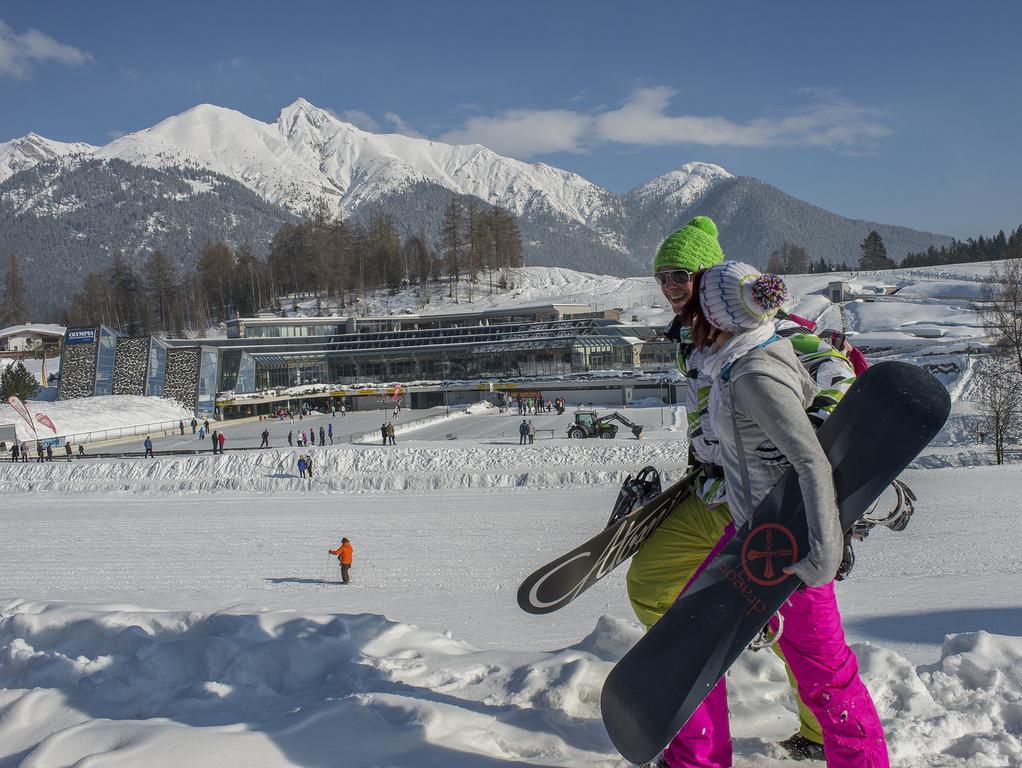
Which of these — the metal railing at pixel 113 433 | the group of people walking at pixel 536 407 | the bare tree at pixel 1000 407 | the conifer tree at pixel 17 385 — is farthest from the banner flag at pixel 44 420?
the bare tree at pixel 1000 407

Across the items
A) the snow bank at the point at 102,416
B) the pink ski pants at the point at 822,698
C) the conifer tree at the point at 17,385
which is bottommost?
the snow bank at the point at 102,416

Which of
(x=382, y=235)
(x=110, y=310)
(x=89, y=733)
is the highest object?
(x=382, y=235)

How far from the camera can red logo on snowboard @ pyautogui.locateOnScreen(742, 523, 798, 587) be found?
2.34 meters

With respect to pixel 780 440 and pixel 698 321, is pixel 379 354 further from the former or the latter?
pixel 780 440

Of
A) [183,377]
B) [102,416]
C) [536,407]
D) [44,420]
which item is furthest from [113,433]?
[536,407]

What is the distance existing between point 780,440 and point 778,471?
0.80 feet

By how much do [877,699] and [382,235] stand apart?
331 ft

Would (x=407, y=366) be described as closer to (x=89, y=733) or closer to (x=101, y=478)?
(x=101, y=478)

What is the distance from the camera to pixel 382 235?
99.9 meters

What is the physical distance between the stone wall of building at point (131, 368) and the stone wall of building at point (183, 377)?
154 centimetres

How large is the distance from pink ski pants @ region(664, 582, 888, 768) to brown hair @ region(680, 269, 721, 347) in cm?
92

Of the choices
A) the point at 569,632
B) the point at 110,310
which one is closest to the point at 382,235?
the point at 110,310

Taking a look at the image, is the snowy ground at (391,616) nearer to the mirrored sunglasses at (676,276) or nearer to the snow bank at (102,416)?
the mirrored sunglasses at (676,276)

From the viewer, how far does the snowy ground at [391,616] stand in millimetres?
2906
